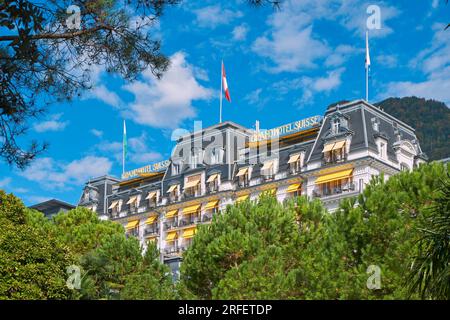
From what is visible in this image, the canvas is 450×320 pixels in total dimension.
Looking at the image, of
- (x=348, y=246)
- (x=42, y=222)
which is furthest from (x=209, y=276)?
(x=42, y=222)

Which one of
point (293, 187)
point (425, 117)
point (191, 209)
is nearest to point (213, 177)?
point (191, 209)

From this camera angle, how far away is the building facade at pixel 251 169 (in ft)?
190

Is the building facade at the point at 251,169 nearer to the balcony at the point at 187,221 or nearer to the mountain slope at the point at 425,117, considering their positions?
the balcony at the point at 187,221

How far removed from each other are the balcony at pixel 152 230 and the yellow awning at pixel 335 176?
20.2 metres

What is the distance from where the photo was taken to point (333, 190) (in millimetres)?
57594

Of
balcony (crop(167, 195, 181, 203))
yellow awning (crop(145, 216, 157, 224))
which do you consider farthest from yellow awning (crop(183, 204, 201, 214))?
yellow awning (crop(145, 216, 157, 224))

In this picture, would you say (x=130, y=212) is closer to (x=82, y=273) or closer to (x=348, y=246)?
(x=82, y=273)

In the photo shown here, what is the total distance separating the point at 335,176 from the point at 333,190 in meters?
1.16

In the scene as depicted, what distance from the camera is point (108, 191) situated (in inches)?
3189

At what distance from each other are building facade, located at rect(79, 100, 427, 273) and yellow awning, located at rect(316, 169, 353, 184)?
0.08 metres

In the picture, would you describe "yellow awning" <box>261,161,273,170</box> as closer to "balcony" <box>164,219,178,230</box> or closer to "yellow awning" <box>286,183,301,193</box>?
"yellow awning" <box>286,183,301,193</box>

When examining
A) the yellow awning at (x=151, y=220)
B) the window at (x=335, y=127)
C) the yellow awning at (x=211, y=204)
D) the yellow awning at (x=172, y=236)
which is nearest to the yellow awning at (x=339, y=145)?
the window at (x=335, y=127)

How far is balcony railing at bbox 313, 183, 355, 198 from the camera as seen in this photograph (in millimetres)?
56312

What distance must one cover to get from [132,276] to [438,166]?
16133 mm
